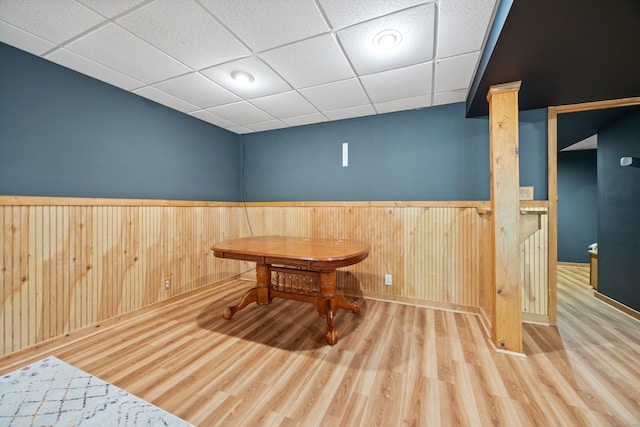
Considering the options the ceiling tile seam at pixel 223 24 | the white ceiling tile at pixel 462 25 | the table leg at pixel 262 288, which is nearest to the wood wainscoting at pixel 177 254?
the table leg at pixel 262 288

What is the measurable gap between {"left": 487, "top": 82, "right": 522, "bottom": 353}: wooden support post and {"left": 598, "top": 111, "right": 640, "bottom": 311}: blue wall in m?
1.88

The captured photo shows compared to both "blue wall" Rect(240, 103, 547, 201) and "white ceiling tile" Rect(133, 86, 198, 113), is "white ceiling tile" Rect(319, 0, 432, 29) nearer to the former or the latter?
"blue wall" Rect(240, 103, 547, 201)

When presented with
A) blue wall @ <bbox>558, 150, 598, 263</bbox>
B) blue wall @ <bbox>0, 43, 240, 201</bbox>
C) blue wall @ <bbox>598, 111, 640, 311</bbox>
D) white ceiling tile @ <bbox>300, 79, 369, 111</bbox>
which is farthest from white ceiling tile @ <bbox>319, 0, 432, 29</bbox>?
blue wall @ <bbox>558, 150, 598, 263</bbox>

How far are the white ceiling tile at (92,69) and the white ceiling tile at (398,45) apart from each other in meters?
2.10

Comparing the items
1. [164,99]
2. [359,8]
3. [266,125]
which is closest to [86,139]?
[164,99]

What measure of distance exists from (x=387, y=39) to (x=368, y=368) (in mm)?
2387

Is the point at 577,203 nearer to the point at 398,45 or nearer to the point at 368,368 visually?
the point at 398,45

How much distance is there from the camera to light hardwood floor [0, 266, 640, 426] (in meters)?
1.34

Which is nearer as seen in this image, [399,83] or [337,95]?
[399,83]

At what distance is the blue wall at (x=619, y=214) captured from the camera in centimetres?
260

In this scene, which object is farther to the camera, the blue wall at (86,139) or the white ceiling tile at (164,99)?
the white ceiling tile at (164,99)

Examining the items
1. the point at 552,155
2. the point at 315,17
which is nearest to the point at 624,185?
the point at 552,155

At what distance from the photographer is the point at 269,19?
5.16 ft

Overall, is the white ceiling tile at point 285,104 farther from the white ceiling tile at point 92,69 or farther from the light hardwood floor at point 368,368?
the light hardwood floor at point 368,368
